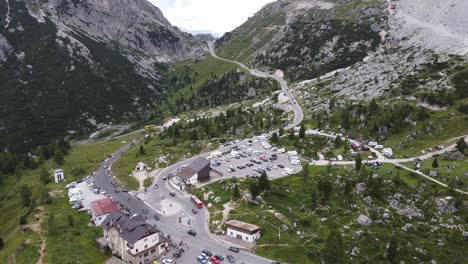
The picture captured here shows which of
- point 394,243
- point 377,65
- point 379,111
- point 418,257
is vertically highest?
point 377,65

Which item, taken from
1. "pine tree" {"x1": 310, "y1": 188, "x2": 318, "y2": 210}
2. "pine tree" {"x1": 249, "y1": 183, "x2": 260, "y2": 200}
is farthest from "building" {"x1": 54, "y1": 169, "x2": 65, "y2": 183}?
"pine tree" {"x1": 310, "y1": 188, "x2": 318, "y2": 210}

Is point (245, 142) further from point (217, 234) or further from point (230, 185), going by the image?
point (217, 234)

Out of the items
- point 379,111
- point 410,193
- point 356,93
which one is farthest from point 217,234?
point 356,93

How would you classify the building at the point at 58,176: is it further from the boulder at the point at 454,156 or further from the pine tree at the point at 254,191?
the boulder at the point at 454,156

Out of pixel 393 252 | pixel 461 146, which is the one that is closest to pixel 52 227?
pixel 393 252

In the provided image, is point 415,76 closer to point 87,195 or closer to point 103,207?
point 103,207

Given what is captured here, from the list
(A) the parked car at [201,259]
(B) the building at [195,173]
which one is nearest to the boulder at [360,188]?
(B) the building at [195,173]

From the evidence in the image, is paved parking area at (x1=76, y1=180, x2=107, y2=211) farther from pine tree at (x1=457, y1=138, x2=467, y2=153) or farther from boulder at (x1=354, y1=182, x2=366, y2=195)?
pine tree at (x1=457, y1=138, x2=467, y2=153)
